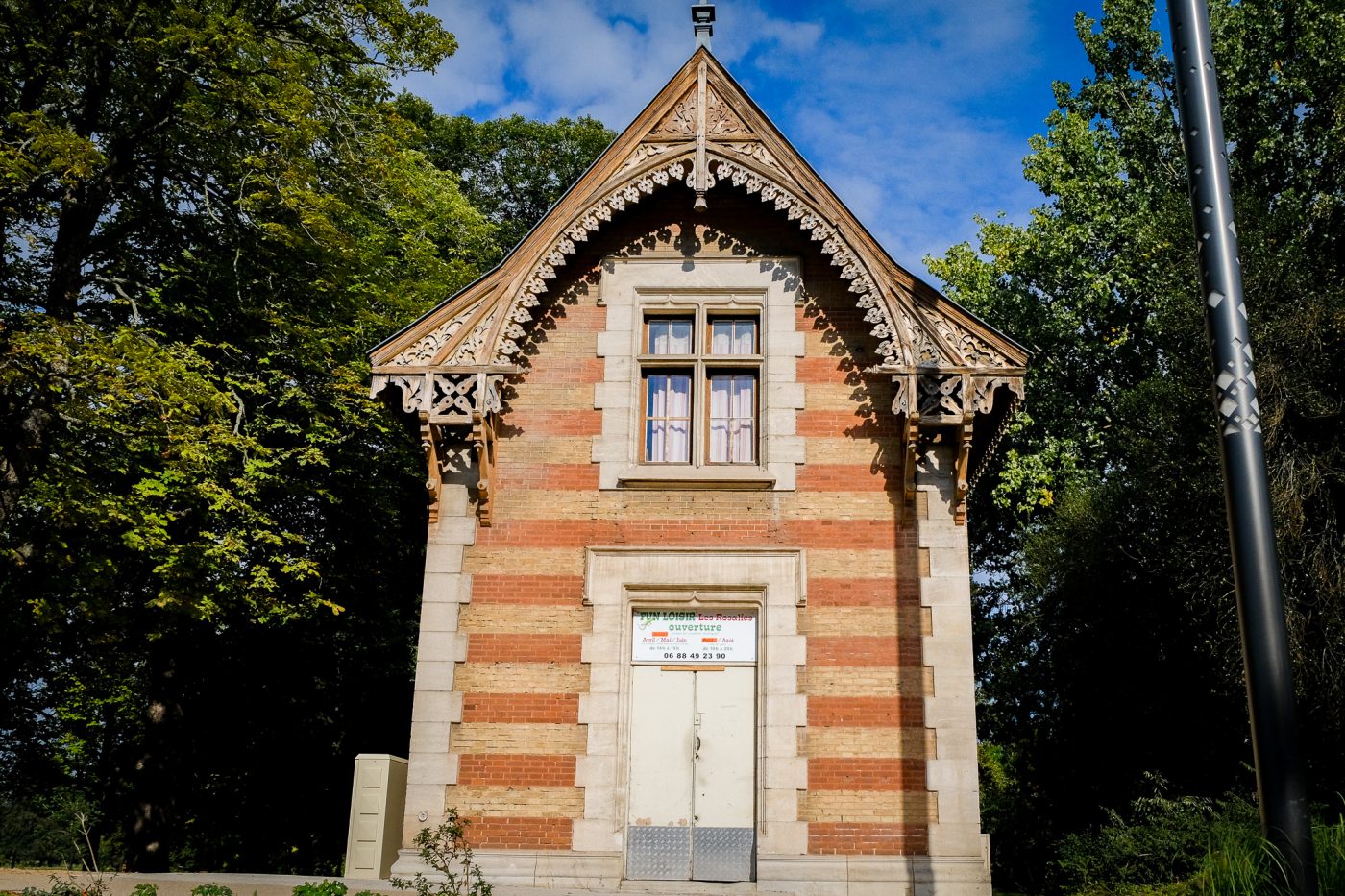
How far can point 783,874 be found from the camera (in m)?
12.2

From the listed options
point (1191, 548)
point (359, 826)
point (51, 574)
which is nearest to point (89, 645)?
point (51, 574)

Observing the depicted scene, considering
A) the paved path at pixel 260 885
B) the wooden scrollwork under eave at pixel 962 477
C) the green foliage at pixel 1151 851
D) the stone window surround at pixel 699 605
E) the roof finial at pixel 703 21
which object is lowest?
the paved path at pixel 260 885

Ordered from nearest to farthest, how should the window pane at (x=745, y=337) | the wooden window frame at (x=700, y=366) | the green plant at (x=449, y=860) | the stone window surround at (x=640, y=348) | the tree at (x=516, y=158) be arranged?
1. the green plant at (x=449, y=860)
2. the stone window surround at (x=640, y=348)
3. the wooden window frame at (x=700, y=366)
4. the window pane at (x=745, y=337)
5. the tree at (x=516, y=158)

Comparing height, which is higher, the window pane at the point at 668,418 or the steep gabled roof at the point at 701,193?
the steep gabled roof at the point at 701,193

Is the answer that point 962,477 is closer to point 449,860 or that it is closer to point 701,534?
point 701,534

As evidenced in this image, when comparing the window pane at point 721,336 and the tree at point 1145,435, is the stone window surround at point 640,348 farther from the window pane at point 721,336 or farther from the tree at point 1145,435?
the tree at point 1145,435

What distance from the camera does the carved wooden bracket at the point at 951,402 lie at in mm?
12984

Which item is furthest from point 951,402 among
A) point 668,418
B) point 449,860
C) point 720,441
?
point 449,860

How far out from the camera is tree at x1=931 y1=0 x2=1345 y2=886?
1875 cm

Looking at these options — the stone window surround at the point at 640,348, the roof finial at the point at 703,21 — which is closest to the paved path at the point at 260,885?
the stone window surround at the point at 640,348

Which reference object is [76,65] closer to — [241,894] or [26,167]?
[26,167]

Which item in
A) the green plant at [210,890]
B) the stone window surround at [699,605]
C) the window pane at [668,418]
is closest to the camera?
the green plant at [210,890]

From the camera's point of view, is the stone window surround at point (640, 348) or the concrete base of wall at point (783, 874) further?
the stone window surround at point (640, 348)

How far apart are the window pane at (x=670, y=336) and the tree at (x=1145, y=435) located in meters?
9.78
